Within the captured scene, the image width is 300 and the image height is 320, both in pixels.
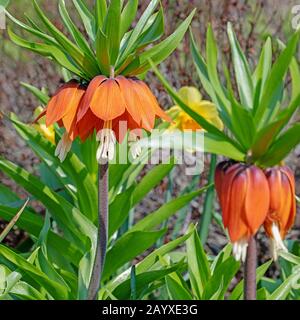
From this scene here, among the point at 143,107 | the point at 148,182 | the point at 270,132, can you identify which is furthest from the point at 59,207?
the point at 270,132

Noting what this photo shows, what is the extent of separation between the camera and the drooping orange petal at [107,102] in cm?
125

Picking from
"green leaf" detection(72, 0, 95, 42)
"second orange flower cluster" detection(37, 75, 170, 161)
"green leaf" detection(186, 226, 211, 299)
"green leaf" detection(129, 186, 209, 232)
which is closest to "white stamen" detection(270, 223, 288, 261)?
"second orange flower cluster" detection(37, 75, 170, 161)

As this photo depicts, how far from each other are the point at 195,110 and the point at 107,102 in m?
0.89

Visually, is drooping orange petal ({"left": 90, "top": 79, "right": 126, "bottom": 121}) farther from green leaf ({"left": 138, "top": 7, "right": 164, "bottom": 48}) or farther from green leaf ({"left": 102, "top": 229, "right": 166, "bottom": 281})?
green leaf ({"left": 102, "top": 229, "right": 166, "bottom": 281})

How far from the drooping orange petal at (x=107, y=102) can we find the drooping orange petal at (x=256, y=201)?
0.30 m

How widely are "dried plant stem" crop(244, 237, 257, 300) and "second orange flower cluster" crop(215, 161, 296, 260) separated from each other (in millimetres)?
19

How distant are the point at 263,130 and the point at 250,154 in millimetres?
48

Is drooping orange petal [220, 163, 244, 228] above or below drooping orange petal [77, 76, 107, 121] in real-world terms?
below

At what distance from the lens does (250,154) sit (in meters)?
1.06

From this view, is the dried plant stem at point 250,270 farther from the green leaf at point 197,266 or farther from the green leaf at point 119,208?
the green leaf at point 119,208

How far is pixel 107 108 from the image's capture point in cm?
125

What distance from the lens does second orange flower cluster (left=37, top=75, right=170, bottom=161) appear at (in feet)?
4.14
